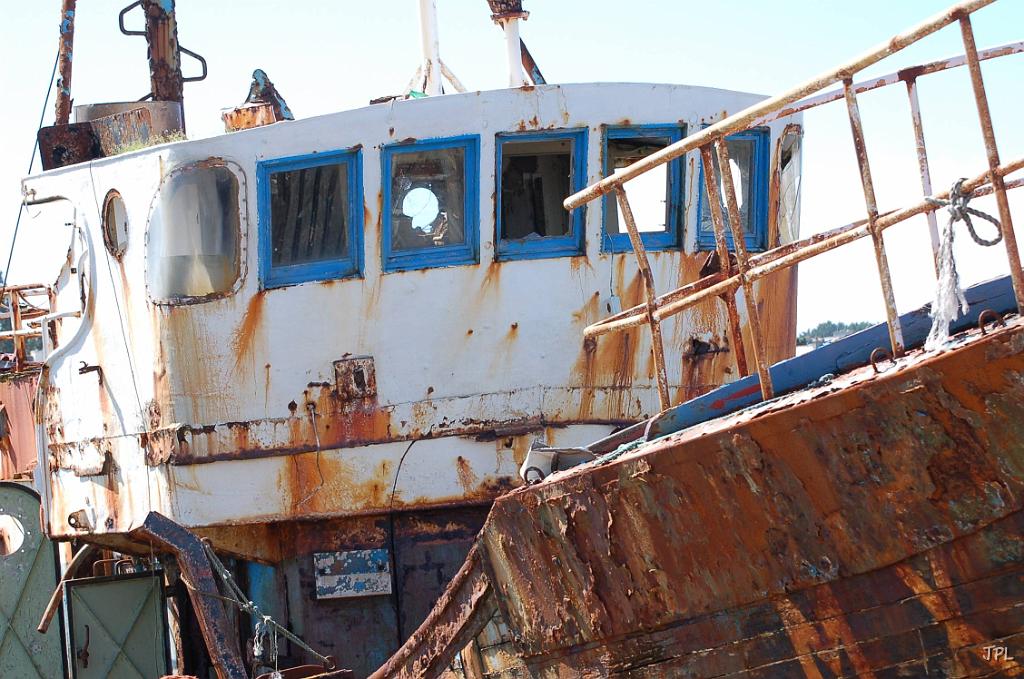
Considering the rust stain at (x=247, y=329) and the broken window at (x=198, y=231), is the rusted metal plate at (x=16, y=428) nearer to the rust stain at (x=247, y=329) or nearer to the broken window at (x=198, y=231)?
the broken window at (x=198, y=231)

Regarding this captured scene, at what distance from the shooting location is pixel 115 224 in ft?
27.9

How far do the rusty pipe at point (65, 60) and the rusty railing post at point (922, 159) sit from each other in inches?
296

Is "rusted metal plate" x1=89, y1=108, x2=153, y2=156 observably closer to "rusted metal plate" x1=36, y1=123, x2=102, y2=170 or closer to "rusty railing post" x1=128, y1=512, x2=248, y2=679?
"rusted metal plate" x1=36, y1=123, x2=102, y2=170

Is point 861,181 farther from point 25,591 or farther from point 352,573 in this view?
point 25,591

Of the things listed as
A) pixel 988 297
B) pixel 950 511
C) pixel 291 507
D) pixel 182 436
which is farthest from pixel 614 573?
pixel 182 436

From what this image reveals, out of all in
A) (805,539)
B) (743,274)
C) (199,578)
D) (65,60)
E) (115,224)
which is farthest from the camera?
(65,60)

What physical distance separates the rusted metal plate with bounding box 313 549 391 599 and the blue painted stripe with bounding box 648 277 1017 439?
2.92 m

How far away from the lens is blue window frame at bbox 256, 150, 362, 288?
7.79 metres

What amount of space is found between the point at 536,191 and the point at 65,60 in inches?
183

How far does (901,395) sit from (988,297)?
707mm

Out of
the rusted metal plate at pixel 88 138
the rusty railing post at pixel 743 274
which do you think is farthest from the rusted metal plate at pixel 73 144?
the rusty railing post at pixel 743 274

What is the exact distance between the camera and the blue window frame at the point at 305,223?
779cm

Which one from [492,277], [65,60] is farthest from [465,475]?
[65,60]

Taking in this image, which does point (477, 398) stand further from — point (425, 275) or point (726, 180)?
point (726, 180)
